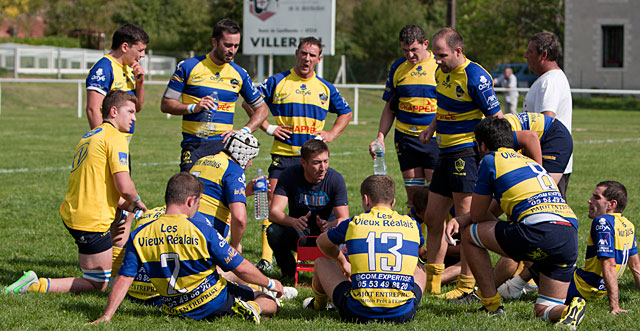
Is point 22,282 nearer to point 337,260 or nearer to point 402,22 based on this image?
point 337,260

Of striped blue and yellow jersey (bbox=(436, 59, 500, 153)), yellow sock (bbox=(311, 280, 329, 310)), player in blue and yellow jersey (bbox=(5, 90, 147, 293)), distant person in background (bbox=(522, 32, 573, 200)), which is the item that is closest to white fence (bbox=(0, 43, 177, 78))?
player in blue and yellow jersey (bbox=(5, 90, 147, 293))

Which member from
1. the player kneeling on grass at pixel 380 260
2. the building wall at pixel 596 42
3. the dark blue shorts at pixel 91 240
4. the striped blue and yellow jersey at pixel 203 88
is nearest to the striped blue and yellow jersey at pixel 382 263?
the player kneeling on grass at pixel 380 260

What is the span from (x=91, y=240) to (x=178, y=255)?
1372mm

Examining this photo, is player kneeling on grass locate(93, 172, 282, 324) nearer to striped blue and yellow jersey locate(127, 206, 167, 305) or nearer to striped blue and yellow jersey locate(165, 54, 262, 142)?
striped blue and yellow jersey locate(127, 206, 167, 305)

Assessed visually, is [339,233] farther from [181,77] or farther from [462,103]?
[181,77]

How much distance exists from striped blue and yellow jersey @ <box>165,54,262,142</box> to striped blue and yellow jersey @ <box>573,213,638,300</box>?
3855 mm

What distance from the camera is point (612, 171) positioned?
585 inches

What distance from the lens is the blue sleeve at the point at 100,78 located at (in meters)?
7.34

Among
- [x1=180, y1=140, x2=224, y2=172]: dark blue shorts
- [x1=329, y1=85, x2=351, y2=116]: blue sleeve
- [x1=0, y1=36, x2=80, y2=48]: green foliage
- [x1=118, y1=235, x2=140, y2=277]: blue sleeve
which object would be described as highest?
[x1=0, y1=36, x2=80, y2=48]: green foliage

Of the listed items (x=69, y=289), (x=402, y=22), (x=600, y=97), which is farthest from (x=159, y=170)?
(x=402, y=22)

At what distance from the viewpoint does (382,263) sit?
543 centimetres

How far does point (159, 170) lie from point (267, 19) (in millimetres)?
16996

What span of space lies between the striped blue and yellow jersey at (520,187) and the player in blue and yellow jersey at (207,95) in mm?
2947

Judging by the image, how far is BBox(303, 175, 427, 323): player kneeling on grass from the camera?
5438mm
